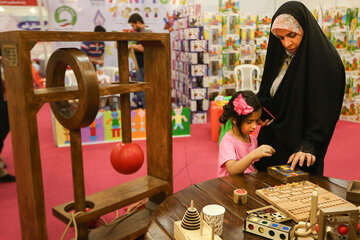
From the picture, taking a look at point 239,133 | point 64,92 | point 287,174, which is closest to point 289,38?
point 239,133

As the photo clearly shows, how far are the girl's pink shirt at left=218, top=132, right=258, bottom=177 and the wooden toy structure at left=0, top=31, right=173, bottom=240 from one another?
1.46 feet

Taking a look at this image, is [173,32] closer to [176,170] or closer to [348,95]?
[348,95]

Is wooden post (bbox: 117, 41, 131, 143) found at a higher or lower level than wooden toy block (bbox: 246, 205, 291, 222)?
higher

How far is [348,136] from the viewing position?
5.15 meters

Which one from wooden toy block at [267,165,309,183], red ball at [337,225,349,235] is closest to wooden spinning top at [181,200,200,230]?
red ball at [337,225,349,235]

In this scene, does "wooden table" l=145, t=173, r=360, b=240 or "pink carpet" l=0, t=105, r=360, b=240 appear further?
"pink carpet" l=0, t=105, r=360, b=240

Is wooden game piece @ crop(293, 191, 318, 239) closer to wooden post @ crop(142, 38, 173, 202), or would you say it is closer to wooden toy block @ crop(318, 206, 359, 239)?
wooden toy block @ crop(318, 206, 359, 239)

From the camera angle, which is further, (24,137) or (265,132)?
(265,132)

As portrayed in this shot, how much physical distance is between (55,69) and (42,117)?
5299mm

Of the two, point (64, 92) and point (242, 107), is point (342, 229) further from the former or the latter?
point (64, 92)

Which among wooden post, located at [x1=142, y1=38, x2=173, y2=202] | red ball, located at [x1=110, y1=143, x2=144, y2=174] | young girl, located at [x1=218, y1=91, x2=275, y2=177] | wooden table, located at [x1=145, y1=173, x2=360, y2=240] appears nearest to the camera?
wooden table, located at [x1=145, y1=173, x2=360, y2=240]

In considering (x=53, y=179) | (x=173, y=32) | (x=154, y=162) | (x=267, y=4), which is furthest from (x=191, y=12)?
(x=154, y=162)

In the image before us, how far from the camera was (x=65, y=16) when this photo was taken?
4988 millimetres

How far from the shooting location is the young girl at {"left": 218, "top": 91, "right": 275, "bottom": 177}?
1.84 metres
